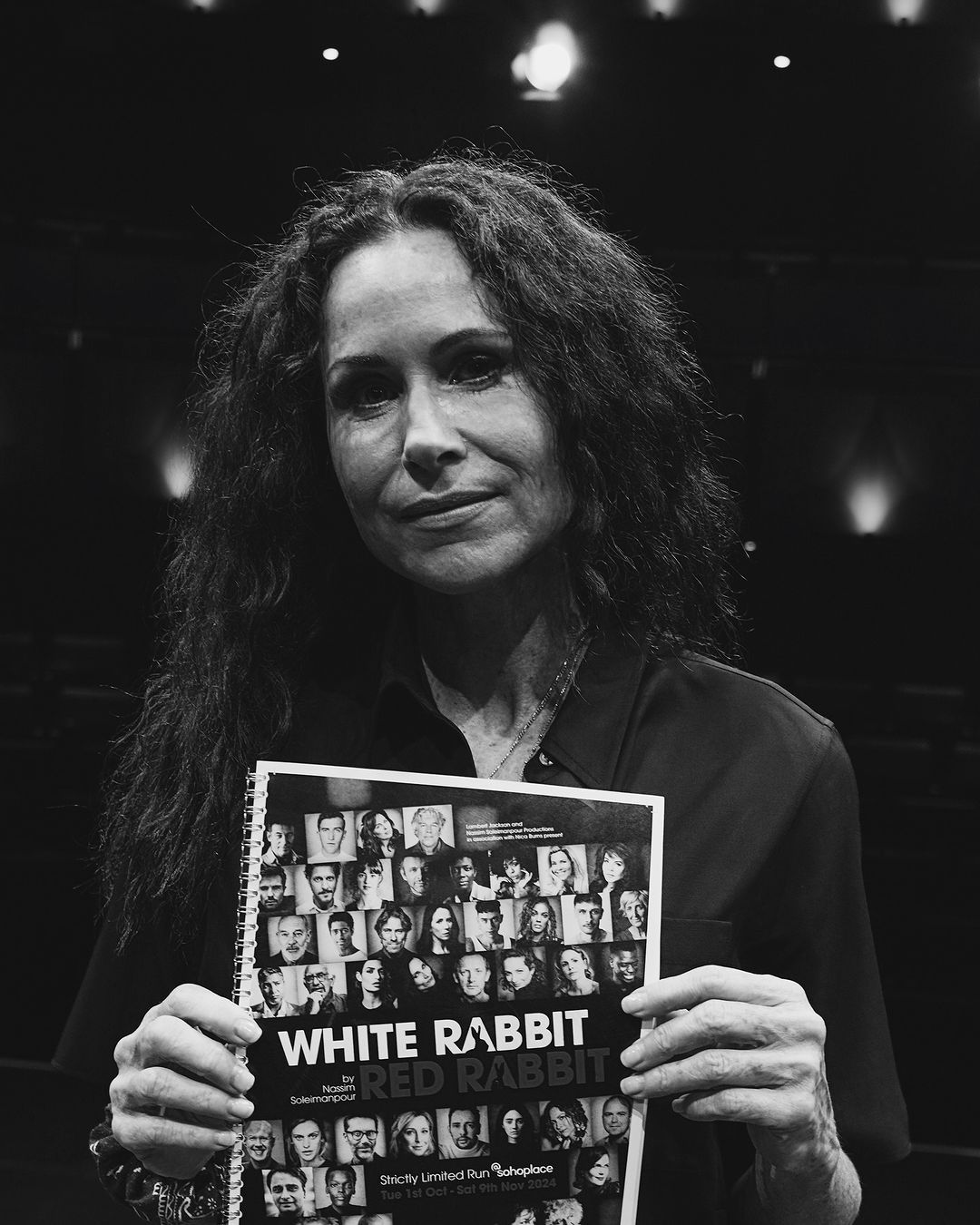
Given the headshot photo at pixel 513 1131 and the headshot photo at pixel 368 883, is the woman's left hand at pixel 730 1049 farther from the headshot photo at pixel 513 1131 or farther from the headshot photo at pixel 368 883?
the headshot photo at pixel 368 883

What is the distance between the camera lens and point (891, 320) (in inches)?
321

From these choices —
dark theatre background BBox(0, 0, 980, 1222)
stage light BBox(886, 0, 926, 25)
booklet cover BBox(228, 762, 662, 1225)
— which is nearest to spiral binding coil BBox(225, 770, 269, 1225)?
booklet cover BBox(228, 762, 662, 1225)

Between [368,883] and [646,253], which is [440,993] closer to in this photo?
[368,883]

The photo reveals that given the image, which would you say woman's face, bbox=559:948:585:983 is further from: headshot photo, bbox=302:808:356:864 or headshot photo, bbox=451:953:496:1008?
headshot photo, bbox=302:808:356:864

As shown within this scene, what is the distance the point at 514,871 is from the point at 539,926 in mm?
42

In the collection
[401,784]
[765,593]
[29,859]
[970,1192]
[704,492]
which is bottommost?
[970,1192]

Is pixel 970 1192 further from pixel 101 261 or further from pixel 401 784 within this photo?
pixel 101 261

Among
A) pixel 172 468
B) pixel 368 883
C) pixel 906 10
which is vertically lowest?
pixel 368 883

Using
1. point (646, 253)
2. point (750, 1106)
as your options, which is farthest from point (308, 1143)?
point (646, 253)

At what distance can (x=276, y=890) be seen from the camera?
878mm

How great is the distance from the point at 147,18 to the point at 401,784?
7.69 meters

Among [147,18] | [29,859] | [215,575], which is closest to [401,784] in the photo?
[215,575]

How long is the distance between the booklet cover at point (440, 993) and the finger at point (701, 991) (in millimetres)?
21

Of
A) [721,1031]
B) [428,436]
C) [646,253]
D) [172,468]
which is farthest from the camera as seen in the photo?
[172,468]
